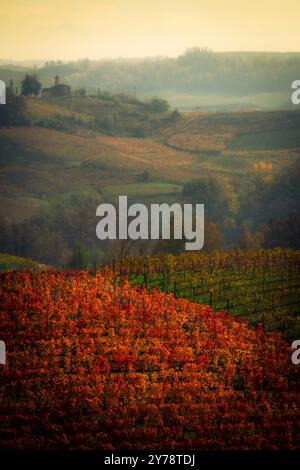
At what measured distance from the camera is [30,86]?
3338 cm

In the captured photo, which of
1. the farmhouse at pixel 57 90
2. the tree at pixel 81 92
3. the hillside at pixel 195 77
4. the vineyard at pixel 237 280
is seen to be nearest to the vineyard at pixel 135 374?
the vineyard at pixel 237 280

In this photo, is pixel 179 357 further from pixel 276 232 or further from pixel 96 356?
pixel 276 232

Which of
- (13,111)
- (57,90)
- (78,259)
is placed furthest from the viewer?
(57,90)

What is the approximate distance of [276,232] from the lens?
27.6 meters

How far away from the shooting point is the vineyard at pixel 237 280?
734 inches

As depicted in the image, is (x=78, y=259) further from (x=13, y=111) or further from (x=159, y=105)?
(x=159, y=105)

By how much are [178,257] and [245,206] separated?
9.32 m

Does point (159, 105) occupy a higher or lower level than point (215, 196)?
higher

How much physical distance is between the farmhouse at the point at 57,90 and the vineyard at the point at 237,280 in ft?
44.8

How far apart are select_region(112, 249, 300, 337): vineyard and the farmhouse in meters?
13.7

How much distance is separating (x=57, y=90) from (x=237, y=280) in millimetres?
16774

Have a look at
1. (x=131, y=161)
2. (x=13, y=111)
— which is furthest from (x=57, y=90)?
(x=131, y=161)

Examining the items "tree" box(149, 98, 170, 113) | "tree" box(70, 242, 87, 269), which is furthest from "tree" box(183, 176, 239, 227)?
"tree" box(70, 242, 87, 269)
